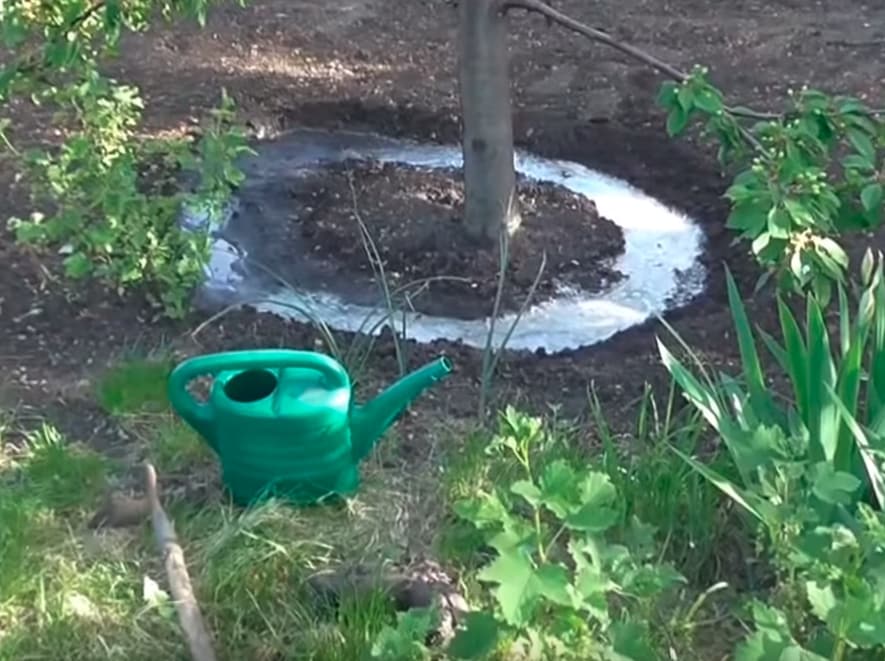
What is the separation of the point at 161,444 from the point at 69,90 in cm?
126

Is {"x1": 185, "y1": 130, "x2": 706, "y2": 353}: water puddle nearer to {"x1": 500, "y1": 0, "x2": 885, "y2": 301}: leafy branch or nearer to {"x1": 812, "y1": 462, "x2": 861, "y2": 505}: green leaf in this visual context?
{"x1": 500, "y1": 0, "x2": 885, "y2": 301}: leafy branch

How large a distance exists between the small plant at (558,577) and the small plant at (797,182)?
0.80 m

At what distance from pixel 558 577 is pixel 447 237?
8.70ft

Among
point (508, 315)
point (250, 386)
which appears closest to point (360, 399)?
point (250, 386)

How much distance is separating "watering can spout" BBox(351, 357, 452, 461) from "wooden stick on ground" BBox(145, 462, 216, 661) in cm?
44

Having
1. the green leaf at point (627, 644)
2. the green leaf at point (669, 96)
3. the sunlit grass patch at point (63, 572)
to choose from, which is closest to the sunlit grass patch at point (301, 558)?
the sunlit grass patch at point (63, 572)

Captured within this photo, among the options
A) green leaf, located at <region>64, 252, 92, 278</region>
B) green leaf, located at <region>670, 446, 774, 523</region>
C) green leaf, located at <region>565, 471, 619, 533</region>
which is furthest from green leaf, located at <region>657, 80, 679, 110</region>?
green leaf, located at <region>64, 252, 92, 278</region>

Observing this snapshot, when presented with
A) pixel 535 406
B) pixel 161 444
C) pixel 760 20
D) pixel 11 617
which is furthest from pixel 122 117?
pixel 760 20

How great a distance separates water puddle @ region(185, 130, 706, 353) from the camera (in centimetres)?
484

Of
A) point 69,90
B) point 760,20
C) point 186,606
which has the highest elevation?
point 69,90

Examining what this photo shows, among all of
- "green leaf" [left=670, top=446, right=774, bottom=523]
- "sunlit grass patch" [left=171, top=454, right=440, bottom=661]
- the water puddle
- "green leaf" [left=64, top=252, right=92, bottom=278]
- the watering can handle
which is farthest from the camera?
the water puddle

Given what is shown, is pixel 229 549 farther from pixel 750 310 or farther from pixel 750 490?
pixel 750 310

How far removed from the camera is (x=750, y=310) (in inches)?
186

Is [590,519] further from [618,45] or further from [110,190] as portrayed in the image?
[110,190]
